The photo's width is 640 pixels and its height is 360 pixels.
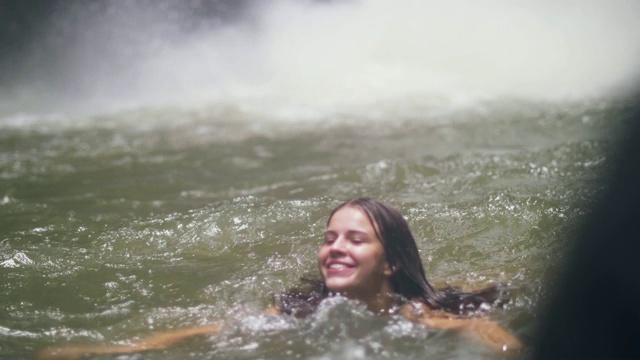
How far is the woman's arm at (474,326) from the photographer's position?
3355 millimetres

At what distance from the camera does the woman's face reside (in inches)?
145

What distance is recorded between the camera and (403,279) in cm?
388

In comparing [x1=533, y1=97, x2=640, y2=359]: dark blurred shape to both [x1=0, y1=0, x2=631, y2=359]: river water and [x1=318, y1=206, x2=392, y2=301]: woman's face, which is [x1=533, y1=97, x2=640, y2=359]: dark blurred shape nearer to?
[x1=0, y1=0, x2=631, y2=359]: river water

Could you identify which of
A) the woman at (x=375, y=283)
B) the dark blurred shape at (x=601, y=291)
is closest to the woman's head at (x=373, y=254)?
the woman at (x=375, y=283)

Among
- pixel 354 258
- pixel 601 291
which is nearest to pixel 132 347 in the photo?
pixel 354 258

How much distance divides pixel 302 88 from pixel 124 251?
7.71 metres

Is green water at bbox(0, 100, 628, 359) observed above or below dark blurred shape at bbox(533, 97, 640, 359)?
above

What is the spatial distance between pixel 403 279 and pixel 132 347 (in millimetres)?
1485

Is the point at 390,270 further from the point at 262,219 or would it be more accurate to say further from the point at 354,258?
the point at 262,219

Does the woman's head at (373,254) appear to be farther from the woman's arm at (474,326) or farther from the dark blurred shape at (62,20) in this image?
the dark blurred shape at (62,20)

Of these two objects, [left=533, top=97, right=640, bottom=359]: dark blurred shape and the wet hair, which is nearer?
[left=533, top=97, right=640, bottom=359]: dark blurred shape

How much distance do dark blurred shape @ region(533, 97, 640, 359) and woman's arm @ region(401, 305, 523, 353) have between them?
135mm

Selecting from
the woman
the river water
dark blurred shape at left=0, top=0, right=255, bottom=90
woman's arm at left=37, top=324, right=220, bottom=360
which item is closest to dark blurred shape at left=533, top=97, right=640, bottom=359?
the river water

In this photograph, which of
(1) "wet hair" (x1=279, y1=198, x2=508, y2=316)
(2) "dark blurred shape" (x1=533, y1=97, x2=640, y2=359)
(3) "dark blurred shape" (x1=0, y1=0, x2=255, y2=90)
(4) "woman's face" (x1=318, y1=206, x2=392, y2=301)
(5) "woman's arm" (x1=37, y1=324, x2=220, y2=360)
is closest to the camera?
(2) "dark blurred shape" (x1=533, y1=97, x2=640, y2=359)
